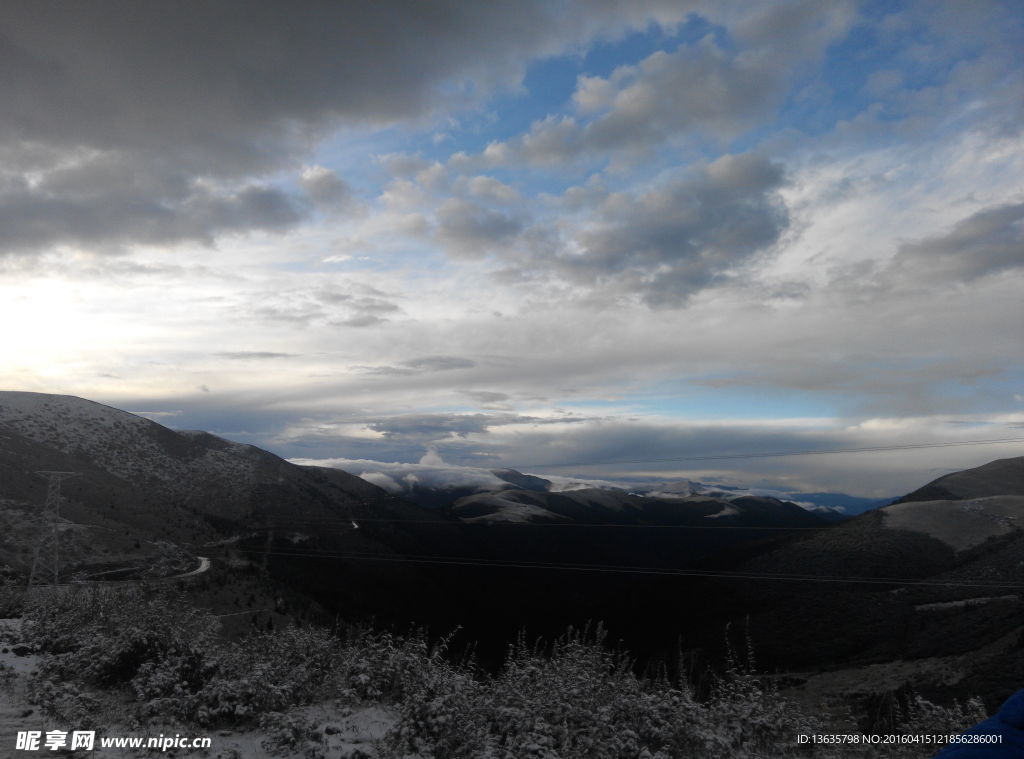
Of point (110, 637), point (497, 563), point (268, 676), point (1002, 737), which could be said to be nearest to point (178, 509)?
point (497, 563)

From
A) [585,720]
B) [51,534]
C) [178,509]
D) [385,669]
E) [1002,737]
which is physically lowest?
[178,509]

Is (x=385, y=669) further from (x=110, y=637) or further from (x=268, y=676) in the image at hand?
(x=110, y=637)

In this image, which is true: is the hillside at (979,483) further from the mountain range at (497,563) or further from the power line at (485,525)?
the power line at (485,525)

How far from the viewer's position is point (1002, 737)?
4113 millimetres

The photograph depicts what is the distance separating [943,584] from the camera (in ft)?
149

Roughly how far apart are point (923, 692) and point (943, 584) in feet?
73.8

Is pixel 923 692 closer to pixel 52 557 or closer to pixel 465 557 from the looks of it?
pixel 52 557

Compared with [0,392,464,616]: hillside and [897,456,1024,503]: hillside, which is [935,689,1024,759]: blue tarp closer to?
[0,392,464,616]: hillside

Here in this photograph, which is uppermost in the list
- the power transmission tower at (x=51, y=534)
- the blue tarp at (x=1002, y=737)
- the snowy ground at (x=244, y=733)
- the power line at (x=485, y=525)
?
the blue tarp at (x=1002, y=737)

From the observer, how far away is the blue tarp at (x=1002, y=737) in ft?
13.2

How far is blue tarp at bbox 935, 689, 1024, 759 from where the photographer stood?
4027mm

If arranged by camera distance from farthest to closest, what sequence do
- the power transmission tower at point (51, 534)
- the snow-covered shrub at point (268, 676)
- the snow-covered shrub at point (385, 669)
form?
the power transmission tower at point (51, 534) < the snow-covered shrub at point (385, 669) < the snow-covered shrub at point (268, 676)

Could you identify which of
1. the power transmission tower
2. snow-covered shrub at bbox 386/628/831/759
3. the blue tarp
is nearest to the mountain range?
the power transmission tower

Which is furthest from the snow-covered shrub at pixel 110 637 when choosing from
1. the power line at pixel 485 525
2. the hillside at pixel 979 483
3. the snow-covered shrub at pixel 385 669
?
the hillside at pixel 979 483
